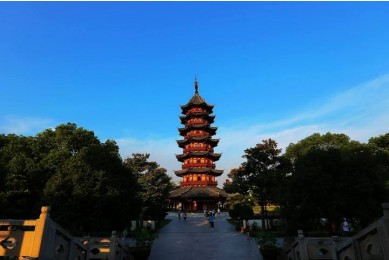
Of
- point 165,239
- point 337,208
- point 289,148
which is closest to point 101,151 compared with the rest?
point 165,239

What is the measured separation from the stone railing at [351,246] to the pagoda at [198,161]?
125 ft

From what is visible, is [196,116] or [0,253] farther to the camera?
[196,116]

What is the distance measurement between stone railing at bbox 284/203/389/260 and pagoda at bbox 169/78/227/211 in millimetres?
38157

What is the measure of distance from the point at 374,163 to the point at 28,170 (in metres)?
22.9

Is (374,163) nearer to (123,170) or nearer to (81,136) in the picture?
(123,170)

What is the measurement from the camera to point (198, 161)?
55250 mm

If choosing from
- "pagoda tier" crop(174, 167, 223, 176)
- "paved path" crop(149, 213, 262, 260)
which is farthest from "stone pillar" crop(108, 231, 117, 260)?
"pagoda tier" crop(174, 167, 223, 176)

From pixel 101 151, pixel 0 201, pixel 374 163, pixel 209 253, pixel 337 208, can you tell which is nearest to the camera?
pixel 337 208

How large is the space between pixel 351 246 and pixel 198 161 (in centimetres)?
4624

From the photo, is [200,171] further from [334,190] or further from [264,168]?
[334,190]

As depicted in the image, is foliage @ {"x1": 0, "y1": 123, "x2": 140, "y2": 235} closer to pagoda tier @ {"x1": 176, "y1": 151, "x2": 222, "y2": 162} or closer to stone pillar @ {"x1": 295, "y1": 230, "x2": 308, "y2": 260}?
stone pillar @ {"x1": 295, "y1": 230, "x2": 308, "y2": 260}

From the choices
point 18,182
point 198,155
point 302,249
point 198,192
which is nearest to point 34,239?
point 302,249

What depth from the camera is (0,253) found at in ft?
25.5

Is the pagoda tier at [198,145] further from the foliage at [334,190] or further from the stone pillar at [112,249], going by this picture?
the stone pillar at [112,249]
